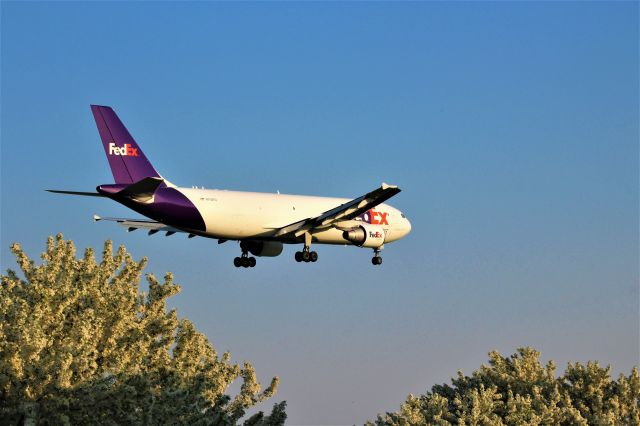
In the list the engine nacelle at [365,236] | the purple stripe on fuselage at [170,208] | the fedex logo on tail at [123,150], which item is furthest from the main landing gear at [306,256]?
the fedex logo on tail at [123,150]

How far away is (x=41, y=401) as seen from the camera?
44.5 meters

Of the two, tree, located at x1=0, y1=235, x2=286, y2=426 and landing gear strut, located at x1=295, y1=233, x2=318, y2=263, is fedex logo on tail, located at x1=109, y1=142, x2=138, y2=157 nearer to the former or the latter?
tree, located at x1=0, y1=235, x2=286, y2=426

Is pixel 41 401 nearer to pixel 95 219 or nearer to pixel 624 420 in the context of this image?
pixel 95 219

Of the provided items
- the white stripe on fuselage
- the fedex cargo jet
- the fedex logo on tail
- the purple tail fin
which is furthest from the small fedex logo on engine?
the fedex logo on tail

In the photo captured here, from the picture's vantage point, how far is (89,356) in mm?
47562

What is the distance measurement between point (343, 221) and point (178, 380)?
24.4 metres

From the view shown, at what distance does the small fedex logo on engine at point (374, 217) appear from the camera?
256 ft

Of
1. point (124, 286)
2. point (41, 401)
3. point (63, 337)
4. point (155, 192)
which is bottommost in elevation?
point (41, 401)

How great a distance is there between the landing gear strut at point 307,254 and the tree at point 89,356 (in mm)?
11456

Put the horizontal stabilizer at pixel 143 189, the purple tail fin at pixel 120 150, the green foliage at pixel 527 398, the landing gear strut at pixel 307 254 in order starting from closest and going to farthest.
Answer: the horizontal stabilizer at pixel 143 189, the purple tail fin at pixel 120 150, the landing gear strut at pixel 307 254, the green foliage at pixel 527 398

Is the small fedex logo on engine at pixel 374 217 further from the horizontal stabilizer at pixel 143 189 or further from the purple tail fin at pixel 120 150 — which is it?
the horizontal stabilizer at pixel 143 189

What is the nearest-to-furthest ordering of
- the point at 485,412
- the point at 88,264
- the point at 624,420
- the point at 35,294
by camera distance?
the point at 35,294 < the point at 88,264 < the point at 485,412 < the point at 624,420

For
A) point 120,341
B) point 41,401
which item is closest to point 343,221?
point 120,341

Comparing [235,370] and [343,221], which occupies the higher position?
[343,221]
